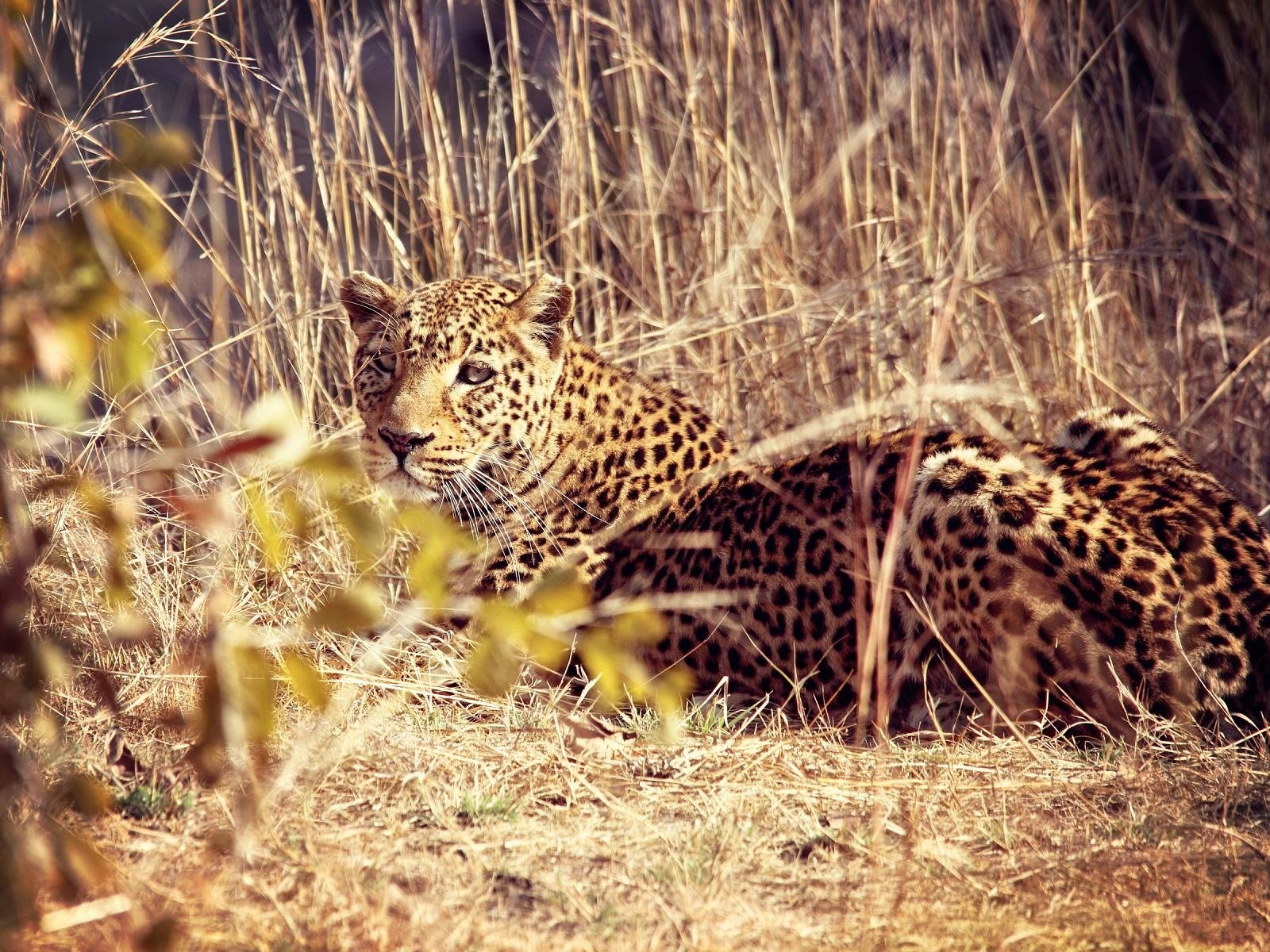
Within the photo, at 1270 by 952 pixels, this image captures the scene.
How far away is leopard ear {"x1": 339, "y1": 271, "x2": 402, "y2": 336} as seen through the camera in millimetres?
5141

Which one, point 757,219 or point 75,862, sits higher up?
point 757,219

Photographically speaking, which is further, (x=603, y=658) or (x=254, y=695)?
(x=603, y=658)

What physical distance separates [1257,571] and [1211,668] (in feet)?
1.08

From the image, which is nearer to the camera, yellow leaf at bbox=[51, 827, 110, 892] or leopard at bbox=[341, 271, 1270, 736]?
yellow leaf at bbox=[51, 827, 110, 892]

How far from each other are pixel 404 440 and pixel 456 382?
29cm

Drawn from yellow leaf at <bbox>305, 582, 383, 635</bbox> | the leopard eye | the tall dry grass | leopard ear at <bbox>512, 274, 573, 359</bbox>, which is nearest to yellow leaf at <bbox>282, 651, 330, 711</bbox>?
yellow leaf at <bbox>305, 582, 383, 635</bbox>

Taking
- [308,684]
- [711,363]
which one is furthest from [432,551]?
[711,363]

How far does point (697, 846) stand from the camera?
10.6 ft

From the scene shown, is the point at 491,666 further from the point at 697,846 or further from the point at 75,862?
the point at 697,846

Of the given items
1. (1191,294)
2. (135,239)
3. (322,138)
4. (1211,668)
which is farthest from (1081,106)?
(135,239)

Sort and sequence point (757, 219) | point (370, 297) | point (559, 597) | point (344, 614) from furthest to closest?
point (757, 219), point (370, 297), point (559, 597), point (344, 614)

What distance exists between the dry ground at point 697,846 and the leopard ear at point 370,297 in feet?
5.18

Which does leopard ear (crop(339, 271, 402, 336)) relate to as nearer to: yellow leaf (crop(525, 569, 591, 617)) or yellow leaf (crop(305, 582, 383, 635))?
yellow leaf (crop(525, 569, 591, 617))

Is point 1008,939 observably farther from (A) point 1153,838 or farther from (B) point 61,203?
(B) point 61,203
